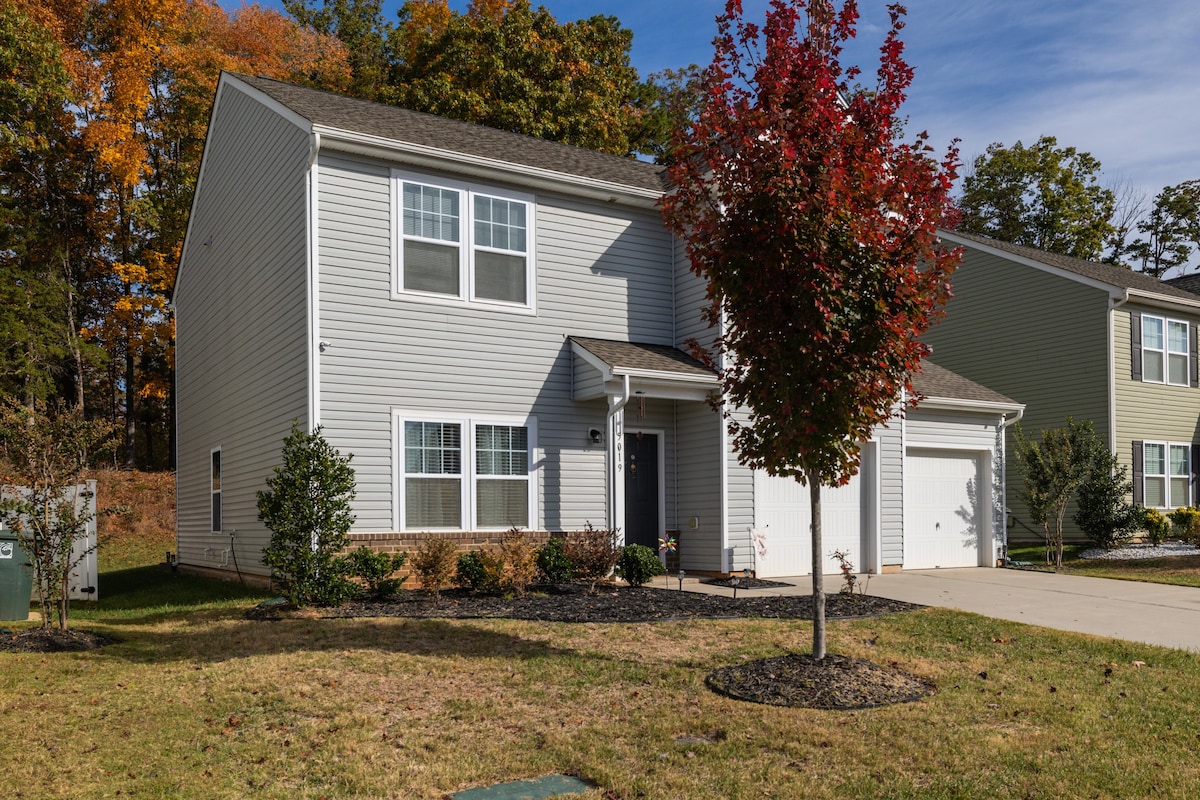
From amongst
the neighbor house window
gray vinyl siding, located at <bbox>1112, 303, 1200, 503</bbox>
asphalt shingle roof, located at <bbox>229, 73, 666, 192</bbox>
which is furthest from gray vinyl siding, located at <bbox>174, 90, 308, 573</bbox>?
gray vinyl siding, located at <bbox>1112, 303, 1200, 503</bbox>

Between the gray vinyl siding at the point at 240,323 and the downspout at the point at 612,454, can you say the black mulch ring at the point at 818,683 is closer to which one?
the downspout at the point at 612,454

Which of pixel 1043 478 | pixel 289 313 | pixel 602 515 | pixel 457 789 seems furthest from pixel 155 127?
pixel 457 789

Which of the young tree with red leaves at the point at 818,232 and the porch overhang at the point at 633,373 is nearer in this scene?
the young tree with red leaves at the point at 818,232

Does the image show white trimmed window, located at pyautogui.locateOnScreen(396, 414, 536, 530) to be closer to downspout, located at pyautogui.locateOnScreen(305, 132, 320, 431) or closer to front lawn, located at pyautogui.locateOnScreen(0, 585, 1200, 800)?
downspout, located at pyautogui.locateOnScreen(305, 132, 320, 431)

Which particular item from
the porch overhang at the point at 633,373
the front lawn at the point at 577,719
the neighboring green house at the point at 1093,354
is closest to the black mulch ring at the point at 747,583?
the porch overhang at the point at 633,373

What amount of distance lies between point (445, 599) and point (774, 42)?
24.2ft

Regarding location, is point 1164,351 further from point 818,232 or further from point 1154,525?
point 818,232

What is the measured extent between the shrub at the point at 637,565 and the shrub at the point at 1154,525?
1292 centimetres

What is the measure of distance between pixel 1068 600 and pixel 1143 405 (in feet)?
37.6

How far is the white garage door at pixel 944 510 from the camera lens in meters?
16.4

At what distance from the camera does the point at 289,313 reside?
12.8m

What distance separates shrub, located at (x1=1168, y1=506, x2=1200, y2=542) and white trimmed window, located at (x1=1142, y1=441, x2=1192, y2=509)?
33 cm

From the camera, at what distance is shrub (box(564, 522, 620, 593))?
12258 mm

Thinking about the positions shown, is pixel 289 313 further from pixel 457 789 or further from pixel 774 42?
pixel 457 789
